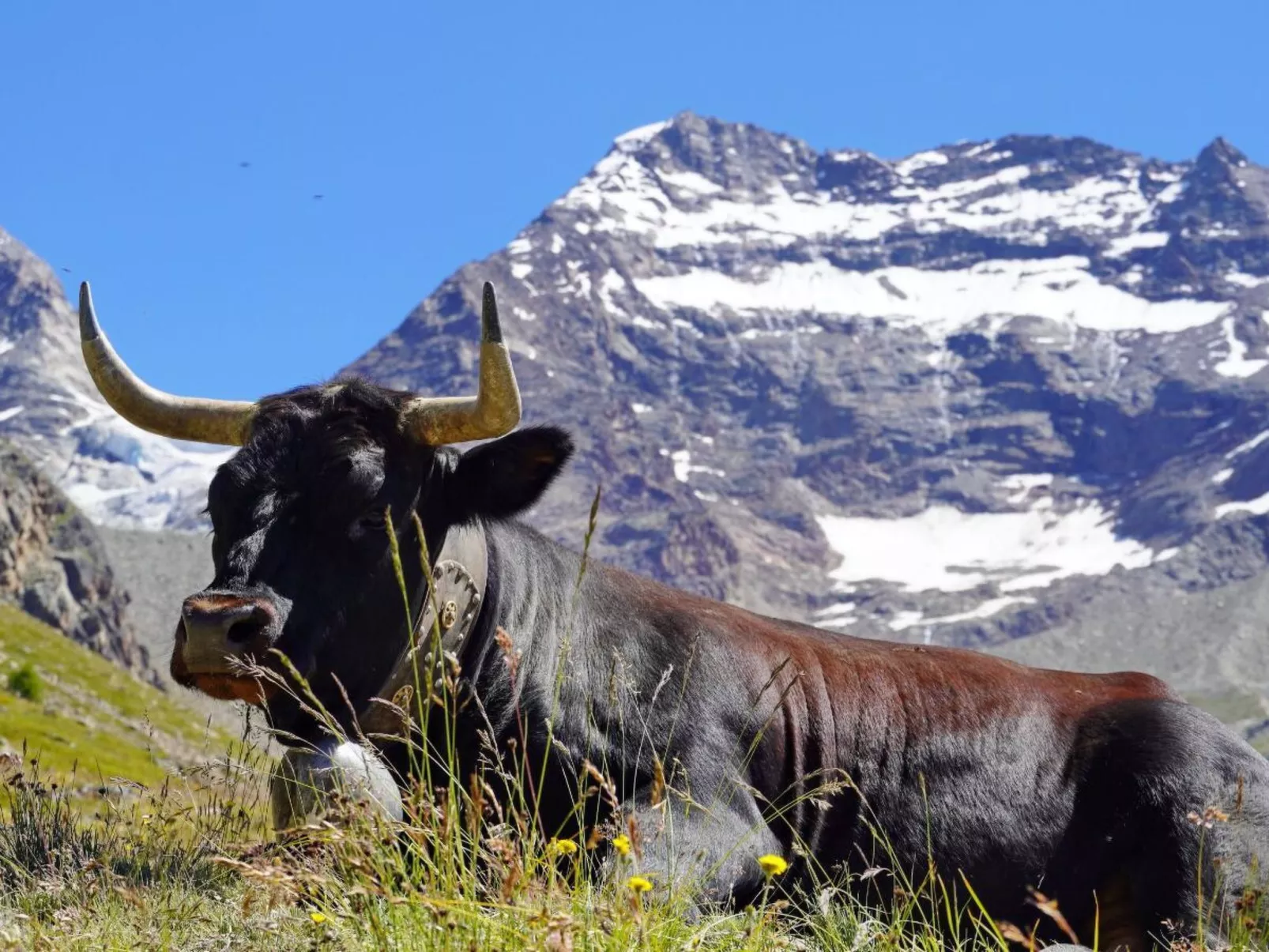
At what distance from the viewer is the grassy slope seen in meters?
82.4

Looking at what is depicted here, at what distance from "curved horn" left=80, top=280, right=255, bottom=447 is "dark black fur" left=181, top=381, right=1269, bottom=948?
0.55 metres

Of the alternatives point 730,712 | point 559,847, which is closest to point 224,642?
point 559,847

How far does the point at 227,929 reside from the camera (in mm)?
5906

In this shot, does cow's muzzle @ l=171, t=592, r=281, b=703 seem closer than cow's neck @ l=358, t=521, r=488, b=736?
Yes

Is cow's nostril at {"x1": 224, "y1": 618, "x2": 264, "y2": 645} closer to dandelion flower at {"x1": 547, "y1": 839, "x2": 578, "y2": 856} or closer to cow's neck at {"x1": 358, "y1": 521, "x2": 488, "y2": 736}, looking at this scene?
cow's neck at {"x1": 358, "y1": 521, "x2": 488, "y2": 736}

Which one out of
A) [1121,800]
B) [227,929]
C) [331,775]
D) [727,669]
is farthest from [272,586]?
[1121,800]

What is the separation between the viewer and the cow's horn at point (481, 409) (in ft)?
25.5

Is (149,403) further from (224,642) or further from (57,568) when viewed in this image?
(57,568)

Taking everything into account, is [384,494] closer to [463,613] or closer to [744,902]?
[463,613]

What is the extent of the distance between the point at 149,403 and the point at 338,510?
1863 mm

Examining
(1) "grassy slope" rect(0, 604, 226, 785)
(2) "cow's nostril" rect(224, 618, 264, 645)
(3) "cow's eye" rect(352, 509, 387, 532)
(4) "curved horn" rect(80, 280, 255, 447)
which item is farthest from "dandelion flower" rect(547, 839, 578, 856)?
(1) "grassy slope" rect(0, 604, 226, 785)

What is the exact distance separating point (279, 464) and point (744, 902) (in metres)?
3.01

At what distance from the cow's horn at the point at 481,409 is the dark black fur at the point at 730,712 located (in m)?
0.11

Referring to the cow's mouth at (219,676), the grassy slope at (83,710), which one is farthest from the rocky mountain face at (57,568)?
the cow's mouth at (219,676)
